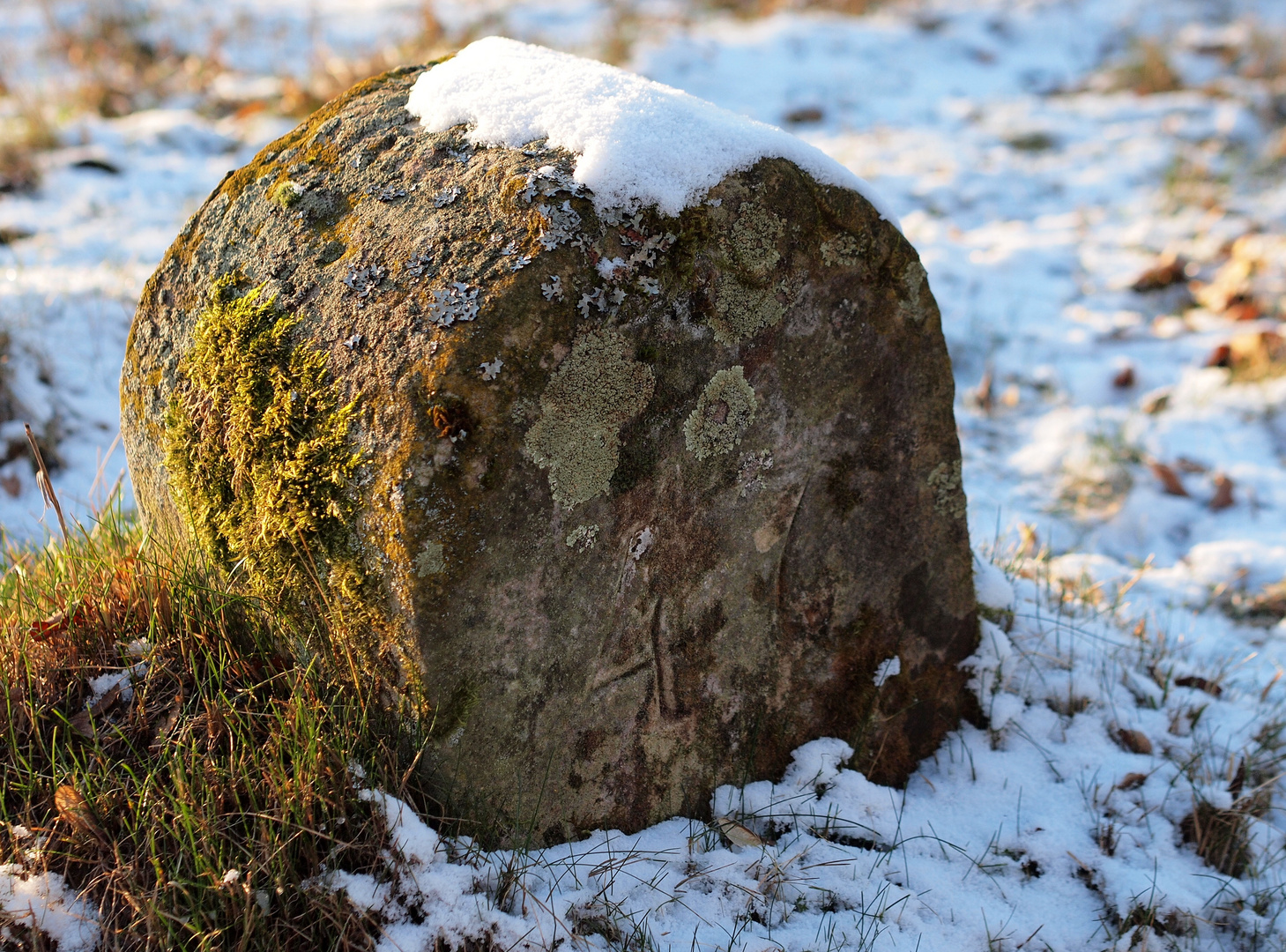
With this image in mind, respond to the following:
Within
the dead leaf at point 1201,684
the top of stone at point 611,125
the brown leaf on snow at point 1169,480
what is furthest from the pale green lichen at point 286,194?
the brown leaf on snow at point 1169,480

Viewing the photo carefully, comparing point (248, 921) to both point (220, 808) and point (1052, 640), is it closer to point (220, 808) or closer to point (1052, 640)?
point (220, 808)

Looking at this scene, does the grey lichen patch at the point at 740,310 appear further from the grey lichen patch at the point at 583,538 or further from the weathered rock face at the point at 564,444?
the grey lichen patch at the point at 583,538

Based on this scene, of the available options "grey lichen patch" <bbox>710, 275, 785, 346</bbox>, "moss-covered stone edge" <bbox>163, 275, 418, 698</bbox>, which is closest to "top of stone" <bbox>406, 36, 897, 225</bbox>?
"grey lichen patch" <bbox>710, 275, 785, 346</bbox>

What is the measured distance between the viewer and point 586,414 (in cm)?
169

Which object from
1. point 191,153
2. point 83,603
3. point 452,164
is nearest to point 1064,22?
point 191,153

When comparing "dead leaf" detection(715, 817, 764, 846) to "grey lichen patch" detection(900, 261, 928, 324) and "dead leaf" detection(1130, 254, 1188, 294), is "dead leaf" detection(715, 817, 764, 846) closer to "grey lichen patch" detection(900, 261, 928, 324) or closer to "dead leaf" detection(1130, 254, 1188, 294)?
"grey lichen patch" detection(900, 261, 928, 324)

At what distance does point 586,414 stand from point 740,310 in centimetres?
40

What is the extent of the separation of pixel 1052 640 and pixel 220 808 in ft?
7.00

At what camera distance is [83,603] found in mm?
1860

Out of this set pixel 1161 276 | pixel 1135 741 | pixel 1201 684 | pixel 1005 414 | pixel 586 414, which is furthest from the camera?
pixel 1161 276

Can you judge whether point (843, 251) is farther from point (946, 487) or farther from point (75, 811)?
point (75, 811)

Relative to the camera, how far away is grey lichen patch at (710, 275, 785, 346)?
1.80m

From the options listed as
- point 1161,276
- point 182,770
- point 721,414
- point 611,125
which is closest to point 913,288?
point 721,414

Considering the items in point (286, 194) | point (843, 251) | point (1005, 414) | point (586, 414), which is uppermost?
point (286, 194)
